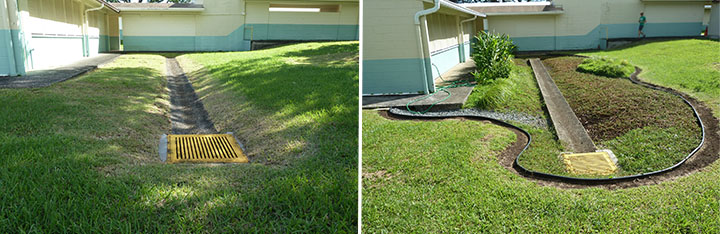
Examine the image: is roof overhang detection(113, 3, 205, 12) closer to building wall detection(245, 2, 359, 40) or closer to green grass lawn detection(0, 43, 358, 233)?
building wall detection(245, 2, 359, 40)

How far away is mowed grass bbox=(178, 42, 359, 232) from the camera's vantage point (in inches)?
117

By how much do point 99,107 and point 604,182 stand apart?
5743 mm

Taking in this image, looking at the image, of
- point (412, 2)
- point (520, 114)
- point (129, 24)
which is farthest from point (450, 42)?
point (129, 24)

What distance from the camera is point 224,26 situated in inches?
926

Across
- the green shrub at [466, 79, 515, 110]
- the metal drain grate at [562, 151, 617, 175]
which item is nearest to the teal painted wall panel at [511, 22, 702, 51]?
the green shrub at [466, 79, 515, 110]

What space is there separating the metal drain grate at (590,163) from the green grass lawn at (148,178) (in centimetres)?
236

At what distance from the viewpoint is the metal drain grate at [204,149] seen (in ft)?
14.7

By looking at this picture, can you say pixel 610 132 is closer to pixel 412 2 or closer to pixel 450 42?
Answer: pixel 412 2

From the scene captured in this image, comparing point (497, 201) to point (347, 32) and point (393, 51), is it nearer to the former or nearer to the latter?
point (393, 51)

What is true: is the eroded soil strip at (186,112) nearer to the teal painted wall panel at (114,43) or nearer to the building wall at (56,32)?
the building wall at (56,32)

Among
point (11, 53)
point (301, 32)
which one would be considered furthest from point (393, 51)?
point (301, 32)

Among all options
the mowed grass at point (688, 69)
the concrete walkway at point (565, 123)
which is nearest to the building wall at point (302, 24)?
the mowed grass at point (688, 69)

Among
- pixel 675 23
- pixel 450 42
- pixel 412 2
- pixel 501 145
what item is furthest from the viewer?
pixel 675 23

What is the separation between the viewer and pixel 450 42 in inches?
578
